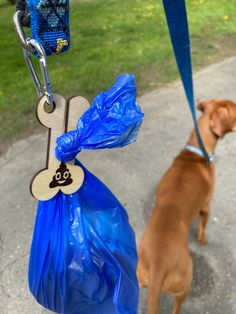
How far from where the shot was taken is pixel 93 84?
494cm

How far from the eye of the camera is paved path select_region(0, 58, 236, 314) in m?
2.58

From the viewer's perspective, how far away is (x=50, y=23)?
3.69 feet

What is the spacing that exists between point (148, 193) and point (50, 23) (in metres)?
2.38

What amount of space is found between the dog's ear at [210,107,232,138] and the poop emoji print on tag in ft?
6.65

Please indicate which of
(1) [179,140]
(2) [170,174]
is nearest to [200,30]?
(1) [179,140]

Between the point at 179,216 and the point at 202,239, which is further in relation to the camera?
the point at 202,239

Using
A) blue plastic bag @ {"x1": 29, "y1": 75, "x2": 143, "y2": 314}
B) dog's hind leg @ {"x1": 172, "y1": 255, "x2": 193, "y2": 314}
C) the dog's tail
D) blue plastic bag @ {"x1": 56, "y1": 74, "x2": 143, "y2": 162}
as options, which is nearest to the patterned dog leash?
blue plastic bag @ {"x1": 56, "y1": 74, "x2": 143, "y2": 162}

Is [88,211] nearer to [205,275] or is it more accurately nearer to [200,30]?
[205,275]

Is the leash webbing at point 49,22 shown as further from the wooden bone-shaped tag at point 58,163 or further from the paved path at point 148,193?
the paved path at point 148,193

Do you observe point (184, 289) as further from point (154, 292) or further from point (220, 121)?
point (220, 121)

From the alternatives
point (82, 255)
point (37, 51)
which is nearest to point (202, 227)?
point (82, 255)

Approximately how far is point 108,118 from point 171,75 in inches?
163

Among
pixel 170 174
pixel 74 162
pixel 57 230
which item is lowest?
pixel 170 174

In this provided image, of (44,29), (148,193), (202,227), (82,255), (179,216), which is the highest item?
(44,29)
